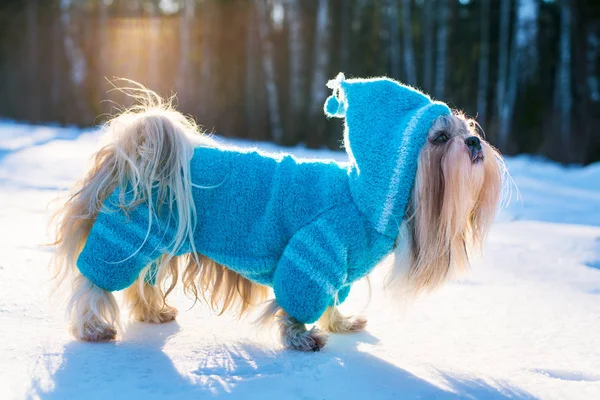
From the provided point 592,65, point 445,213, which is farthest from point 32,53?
point 445,213

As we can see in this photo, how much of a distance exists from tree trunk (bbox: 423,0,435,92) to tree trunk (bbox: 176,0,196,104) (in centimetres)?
498

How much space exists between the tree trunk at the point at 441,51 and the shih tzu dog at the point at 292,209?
866cm

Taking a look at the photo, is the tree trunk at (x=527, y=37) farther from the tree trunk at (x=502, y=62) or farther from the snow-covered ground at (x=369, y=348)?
the snow-covered ground at (x=369, y=348)

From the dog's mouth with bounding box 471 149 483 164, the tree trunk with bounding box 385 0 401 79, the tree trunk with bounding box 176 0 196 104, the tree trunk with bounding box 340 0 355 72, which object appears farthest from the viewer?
the tree trunk with bounding box 176 0 196 104

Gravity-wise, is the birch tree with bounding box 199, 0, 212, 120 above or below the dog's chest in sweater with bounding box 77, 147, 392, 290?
above

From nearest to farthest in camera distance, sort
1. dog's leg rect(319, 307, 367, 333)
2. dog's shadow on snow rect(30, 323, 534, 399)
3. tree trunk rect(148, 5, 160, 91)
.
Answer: dog's shadow on snow rect(30, 323, 534, 399)
dog's leg rect(319, 307, 367, 333)
tree trunk rect(148, 5, 160, 91)

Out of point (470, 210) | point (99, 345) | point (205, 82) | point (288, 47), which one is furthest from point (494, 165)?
point (205, 82)

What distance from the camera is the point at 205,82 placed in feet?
44.5

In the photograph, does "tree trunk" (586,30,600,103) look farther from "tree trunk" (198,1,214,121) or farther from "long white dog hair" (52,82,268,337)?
"long white dog hair" (52,82,268,337)

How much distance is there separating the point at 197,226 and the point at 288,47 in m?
10.7

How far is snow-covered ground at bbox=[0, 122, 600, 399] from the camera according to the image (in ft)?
6.31

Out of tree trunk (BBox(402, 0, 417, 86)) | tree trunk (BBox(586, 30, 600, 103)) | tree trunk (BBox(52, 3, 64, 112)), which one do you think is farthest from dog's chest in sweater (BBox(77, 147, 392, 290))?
tree trunk (BBox(52, 3, 64, 112))

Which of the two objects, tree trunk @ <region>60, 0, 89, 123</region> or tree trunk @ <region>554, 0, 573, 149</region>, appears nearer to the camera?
tree trunk @ <region>554, 0, 573, 149</region>

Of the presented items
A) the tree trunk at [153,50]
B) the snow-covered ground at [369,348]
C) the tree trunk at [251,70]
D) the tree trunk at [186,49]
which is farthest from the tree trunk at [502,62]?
the tree trunk at [153,50]
